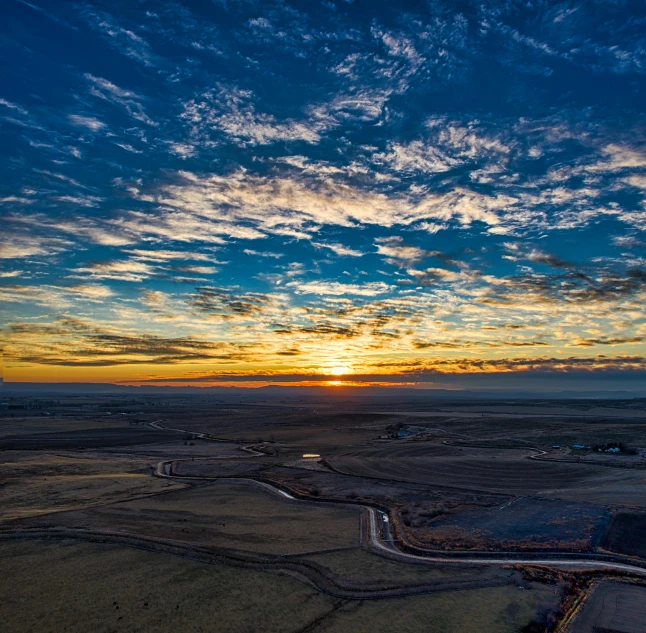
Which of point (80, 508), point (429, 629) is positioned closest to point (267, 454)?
point (80, 508)

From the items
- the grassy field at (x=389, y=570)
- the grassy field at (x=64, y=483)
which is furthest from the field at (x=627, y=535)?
the grassy field at (x=64, y=483)

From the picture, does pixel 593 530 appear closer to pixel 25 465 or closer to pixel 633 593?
pixel 633 593

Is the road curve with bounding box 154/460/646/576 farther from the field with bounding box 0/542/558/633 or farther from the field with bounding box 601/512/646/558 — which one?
the field with bounding box 0/542/558/633

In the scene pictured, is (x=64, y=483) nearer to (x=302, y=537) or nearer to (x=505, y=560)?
(x=302, y=537)

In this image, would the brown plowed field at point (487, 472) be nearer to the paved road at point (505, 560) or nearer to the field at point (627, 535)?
the field at point (627, 535)

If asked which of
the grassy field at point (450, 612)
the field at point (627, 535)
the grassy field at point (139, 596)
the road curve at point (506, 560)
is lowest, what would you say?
the field at point (627, 535)

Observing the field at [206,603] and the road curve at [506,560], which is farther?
the road curve at [506,560]

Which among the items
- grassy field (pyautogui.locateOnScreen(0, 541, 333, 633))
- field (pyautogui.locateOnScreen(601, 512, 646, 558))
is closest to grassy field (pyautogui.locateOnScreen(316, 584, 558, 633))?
grassy field (pyautogui.locateOnScreen(0, 541, 333, 633))
